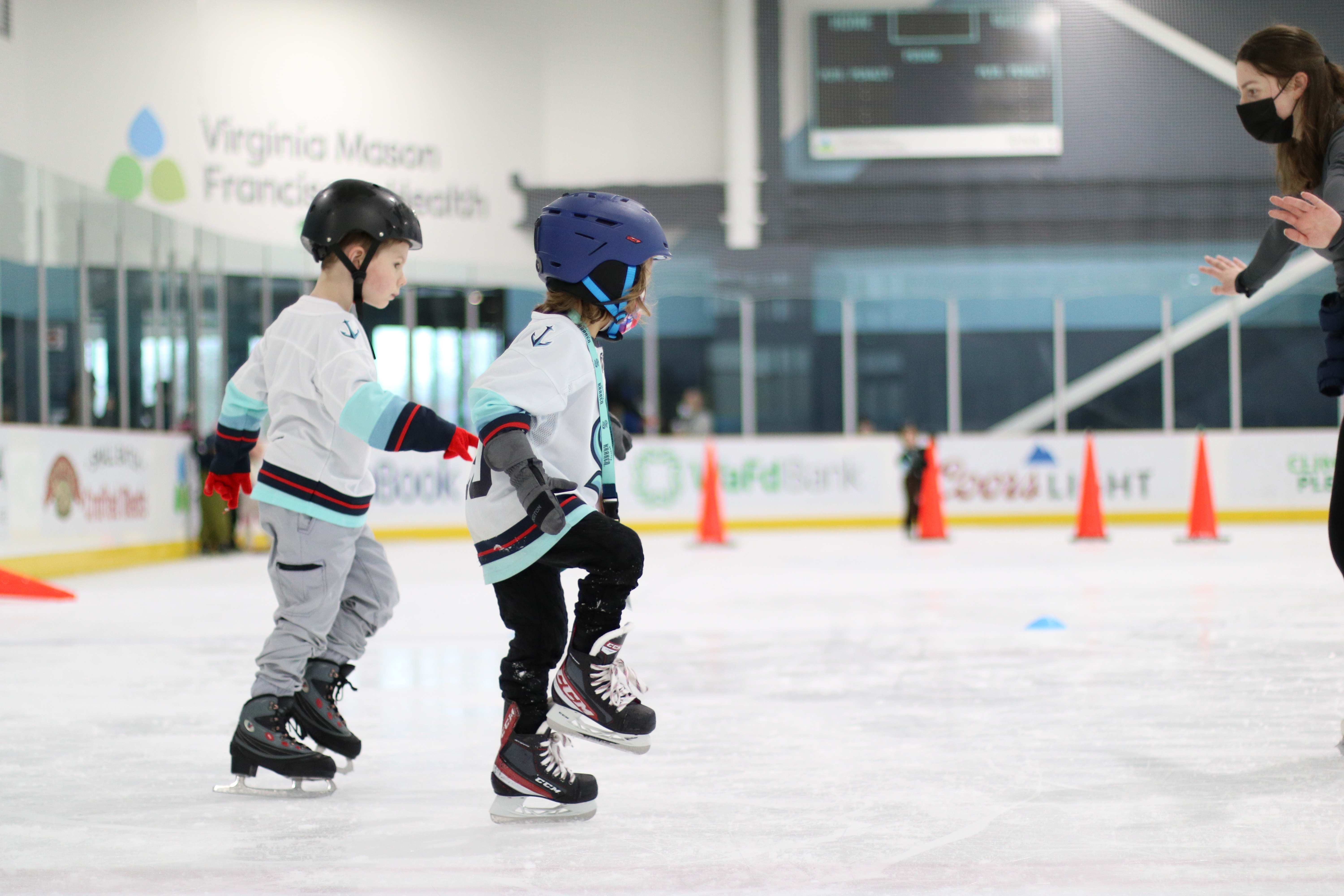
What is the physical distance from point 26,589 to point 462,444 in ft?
19.7

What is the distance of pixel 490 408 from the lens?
7.09 feet

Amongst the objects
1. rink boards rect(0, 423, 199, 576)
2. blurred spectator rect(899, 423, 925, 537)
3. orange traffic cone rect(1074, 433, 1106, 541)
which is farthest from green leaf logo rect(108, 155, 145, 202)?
orange traffic cone rect(1074, 433, 1106, 541)

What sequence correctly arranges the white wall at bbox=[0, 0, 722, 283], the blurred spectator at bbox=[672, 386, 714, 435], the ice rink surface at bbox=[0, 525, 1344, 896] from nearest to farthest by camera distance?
the ice rink surface at bbox=[0, 525, 1344, 896]
the white wall at bbox=[0, 0, 722, 283]
the blurred spectator at bbox=[672, 386, 714, 435]

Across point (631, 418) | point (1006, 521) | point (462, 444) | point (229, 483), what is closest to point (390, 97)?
point (631, 418)

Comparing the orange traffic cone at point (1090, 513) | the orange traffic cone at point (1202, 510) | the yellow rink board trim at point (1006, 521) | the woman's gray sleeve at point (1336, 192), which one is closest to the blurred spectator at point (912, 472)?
the orange traffic cone at point (1090, 513)

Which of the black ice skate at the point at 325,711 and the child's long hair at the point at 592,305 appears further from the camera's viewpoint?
the black ice skate at the point at 325,711

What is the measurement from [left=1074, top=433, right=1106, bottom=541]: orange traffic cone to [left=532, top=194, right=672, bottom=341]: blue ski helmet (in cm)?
938

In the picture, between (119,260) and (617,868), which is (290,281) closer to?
(119,260)

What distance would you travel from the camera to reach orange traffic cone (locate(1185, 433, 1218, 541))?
10961 mm

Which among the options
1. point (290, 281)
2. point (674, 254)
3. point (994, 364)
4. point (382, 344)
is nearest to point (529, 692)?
point (290, 281)

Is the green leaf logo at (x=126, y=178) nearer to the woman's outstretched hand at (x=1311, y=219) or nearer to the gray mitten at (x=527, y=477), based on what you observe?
the gray mitten at (x=527, y=477)

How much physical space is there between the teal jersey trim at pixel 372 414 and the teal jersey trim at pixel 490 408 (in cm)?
16

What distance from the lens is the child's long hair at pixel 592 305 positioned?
2352 millimetres

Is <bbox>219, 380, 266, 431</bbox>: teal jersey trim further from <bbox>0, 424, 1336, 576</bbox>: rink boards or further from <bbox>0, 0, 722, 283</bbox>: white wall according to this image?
<bbox>0, 0, 722, 283</bbox>: white wall
